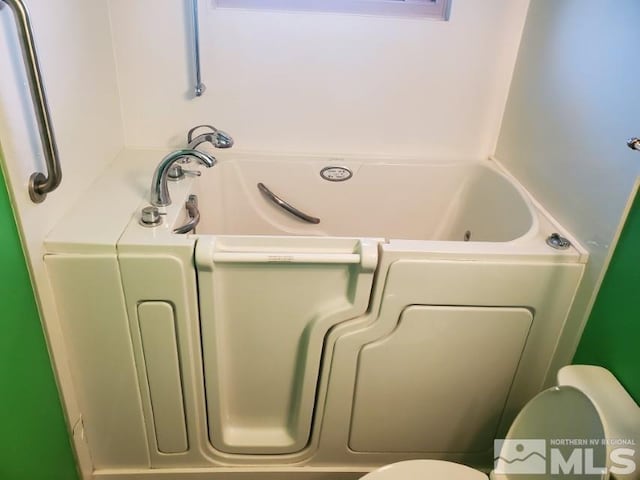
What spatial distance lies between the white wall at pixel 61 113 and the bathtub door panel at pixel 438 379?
0.84m

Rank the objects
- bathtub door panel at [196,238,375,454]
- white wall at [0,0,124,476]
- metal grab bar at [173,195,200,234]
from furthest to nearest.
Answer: metal grab bar at [173,195,200,234], bathtub door panel at [196,238,375,454], white wall at [0,0,124,476]

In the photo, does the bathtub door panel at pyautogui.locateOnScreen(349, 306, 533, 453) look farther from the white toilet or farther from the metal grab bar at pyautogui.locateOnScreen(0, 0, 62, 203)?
the metal grab bar at pyautogui.locateOnScreen(0, 0, 62, 203)

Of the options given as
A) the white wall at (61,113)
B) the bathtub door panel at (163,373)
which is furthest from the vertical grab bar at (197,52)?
the bathtub door panel at (163,373)

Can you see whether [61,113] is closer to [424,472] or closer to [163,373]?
[163,373]

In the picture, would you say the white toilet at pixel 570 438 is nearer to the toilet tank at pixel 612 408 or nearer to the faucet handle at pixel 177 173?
the toilet tank at pixel 612 408

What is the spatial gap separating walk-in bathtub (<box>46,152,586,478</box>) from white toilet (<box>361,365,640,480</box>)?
0.87 ft

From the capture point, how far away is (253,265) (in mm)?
1206

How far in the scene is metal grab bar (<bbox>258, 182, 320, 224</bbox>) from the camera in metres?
1.84

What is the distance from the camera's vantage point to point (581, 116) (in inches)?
52.2

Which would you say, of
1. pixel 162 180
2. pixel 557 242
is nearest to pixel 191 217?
pixel 162 180

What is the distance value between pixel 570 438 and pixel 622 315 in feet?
1.08

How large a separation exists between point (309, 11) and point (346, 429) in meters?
1.38

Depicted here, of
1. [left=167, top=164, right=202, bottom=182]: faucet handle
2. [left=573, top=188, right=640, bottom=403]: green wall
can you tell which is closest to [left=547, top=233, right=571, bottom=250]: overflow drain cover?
[left=573, top=188, right=640, bottom=403]: green wall

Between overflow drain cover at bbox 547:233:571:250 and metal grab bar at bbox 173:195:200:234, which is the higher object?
overflow drain cover at bbox 547:233:571:250
